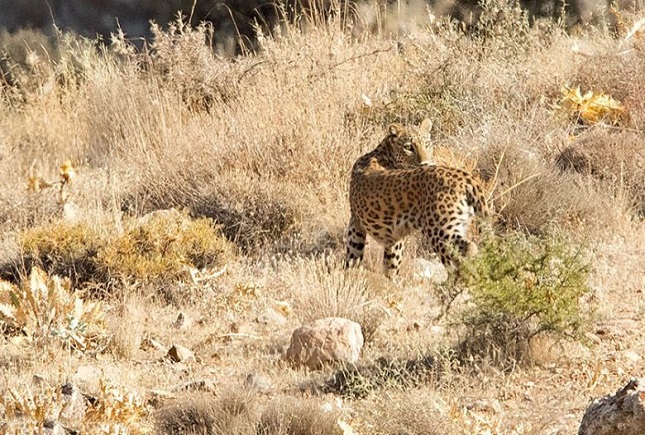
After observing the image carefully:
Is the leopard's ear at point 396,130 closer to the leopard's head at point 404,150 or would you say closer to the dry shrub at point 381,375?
the leopard's head at point 404,150

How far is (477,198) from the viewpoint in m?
8.72

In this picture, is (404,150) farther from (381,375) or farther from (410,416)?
(410,416)

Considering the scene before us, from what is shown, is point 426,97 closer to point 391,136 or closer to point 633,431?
point 391,136

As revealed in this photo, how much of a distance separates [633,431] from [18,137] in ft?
32.3

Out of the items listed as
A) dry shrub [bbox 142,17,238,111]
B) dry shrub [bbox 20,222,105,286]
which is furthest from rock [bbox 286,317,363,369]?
dry shrub [bbox 142,17,238,111]

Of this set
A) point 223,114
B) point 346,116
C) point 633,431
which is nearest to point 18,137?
point 223,114

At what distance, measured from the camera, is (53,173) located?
12773 millimetres

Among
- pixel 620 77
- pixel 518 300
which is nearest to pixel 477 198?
pixel 518 300

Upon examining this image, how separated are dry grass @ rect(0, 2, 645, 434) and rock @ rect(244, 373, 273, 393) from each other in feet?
0.15

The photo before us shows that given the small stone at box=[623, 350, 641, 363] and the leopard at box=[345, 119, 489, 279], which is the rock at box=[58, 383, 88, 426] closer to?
the leopard at box=[345, 119, 489, 279]

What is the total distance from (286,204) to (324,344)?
3267 mm

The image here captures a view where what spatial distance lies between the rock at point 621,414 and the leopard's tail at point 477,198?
12.2 feet

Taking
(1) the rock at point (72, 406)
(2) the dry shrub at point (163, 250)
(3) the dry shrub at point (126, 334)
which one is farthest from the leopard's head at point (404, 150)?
(1) the rock at point (72, 406)

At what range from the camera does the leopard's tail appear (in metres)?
8.73
